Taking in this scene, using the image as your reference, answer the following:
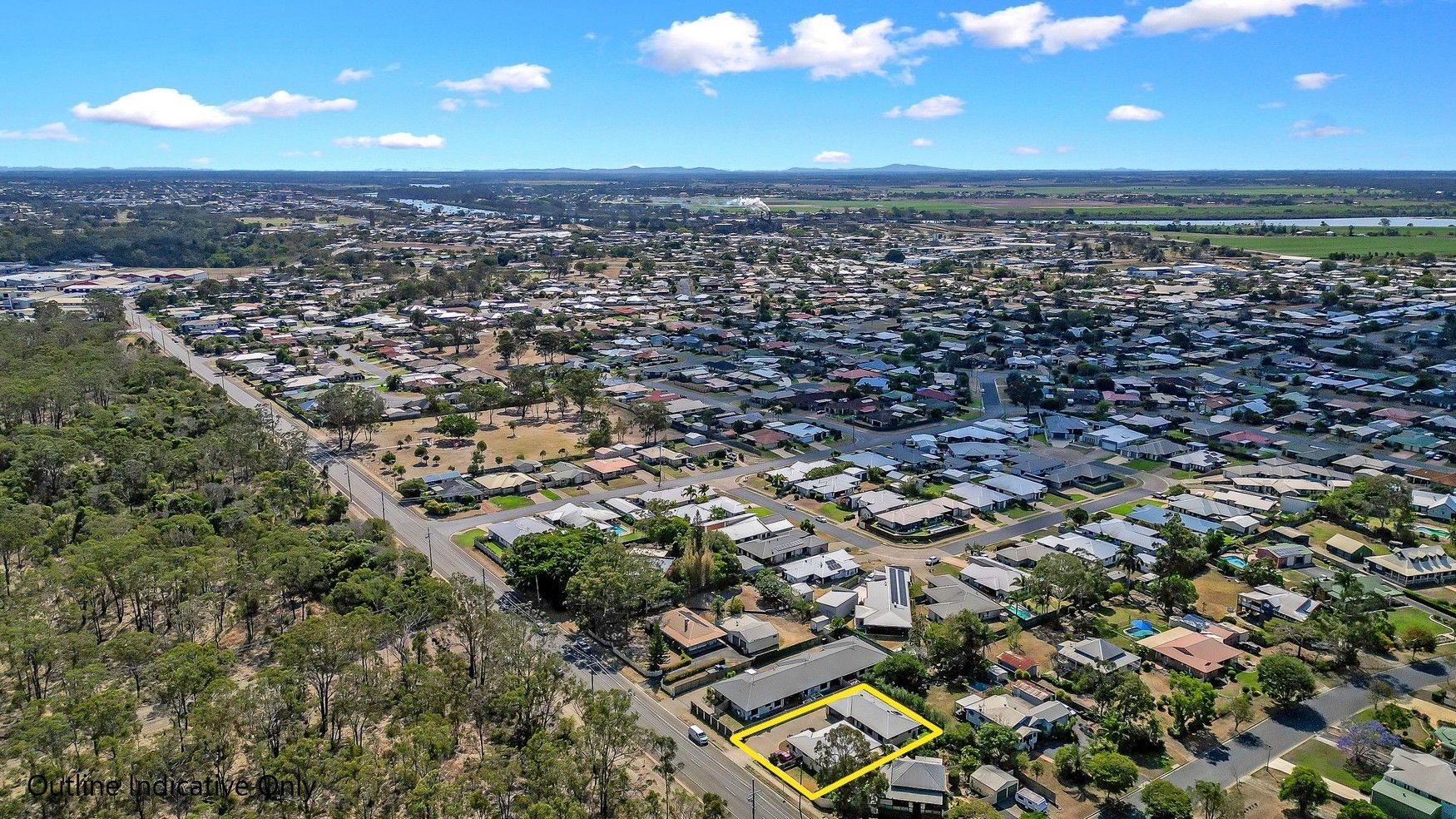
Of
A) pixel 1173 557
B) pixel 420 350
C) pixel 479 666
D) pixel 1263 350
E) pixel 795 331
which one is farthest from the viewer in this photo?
pixel 795 331

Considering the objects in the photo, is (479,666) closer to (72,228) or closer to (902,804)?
(902,804)

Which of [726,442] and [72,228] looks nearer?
[726,442]

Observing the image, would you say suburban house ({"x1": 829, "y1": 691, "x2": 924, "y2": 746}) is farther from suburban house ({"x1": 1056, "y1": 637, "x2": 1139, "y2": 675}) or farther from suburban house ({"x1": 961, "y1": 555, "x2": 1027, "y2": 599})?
suburban house ({"x1": 961, "y1": 555, "x2": 1027, "y2": 599})

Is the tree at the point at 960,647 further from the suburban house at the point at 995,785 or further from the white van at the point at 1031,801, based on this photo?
the white van at the point at 1031,801

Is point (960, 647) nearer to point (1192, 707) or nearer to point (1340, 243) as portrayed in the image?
point (1192, 707)

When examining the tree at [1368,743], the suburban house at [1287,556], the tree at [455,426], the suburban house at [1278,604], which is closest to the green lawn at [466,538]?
the tree at [455,426]

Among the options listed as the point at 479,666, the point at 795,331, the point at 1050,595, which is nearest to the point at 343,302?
the point at 795,331

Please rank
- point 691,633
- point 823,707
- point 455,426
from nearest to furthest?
point 823,707, point 691,633, point 455,426

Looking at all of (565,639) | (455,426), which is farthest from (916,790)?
(455,426)
